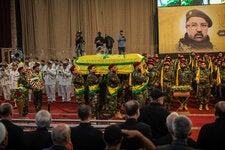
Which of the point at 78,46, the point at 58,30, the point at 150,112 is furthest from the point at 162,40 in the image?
the point at 150,112

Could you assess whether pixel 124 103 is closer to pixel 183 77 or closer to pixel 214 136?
pixel 183 77

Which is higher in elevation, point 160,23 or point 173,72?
point 160,23

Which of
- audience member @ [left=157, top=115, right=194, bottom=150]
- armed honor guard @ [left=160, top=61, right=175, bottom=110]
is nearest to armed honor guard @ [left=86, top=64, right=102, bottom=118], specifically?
armed honor guard @ [left=160, top=61, right=175, bottom=110]

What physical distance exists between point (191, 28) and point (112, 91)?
12.3 meters

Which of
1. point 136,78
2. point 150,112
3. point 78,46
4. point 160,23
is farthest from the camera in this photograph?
point 160,23

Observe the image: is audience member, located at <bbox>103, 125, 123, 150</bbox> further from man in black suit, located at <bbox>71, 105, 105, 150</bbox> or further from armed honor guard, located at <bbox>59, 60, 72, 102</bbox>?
armed honor guard, located at <bbox>59, 60, 72, 102</bbox>

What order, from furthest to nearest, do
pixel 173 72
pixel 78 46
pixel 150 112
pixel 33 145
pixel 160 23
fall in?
pixel 160 23 → pixel 78 46 → pixel 173 72 → pixel 150 112 → pixel 33 145

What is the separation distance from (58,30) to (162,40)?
7671 millimetres

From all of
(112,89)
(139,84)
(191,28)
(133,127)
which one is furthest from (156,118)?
(191,28)

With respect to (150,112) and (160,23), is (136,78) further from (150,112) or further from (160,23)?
(160,23)

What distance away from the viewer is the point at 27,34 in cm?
2489

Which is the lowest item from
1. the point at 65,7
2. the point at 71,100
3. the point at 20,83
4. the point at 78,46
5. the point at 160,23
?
the point at 71,100

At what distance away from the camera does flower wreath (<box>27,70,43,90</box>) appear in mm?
11288

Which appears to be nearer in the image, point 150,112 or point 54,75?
point 150,112
